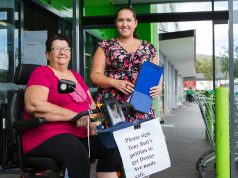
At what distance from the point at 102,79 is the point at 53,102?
0.38 meters

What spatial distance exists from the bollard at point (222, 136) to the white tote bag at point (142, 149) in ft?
6.24

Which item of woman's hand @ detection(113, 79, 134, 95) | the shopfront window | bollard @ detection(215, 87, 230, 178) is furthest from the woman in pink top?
the shopfront window

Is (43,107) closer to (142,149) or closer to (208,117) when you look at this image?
(142,149)

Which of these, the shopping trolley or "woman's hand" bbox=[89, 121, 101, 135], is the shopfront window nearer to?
the shopping trolley

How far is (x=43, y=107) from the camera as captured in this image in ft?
8.89

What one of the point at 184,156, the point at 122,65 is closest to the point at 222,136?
the point at 122,65

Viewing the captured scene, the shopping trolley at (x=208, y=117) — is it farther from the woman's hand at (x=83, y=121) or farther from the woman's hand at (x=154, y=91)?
the woman's hand at (x=83, y=121)

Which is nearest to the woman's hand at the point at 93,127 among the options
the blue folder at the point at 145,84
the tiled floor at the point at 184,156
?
the blue folder at the point at 145,84

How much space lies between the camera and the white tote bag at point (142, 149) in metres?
2.31

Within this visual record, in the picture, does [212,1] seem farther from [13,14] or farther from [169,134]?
[13,14]

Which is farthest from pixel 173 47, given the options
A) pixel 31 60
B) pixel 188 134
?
pixel 31 60

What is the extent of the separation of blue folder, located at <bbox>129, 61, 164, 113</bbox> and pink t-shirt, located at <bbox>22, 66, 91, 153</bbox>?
41 cm

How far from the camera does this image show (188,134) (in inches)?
424

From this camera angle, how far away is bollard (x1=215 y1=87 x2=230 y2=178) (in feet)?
13.9
